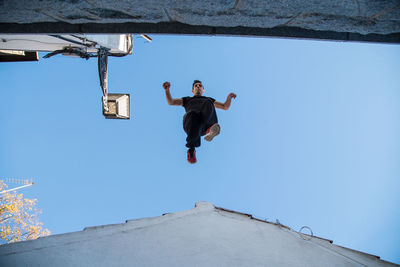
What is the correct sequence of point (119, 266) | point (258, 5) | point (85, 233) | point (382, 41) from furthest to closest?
point (85, 233)
point (119, 266)
point (382, 41)
point (258, 5)

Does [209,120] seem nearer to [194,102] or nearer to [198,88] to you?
[194,102]

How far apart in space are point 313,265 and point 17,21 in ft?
12.9

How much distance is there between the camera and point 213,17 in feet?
4.47

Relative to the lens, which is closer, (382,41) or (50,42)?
(382,41)

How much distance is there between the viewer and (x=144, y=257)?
2.21 meters

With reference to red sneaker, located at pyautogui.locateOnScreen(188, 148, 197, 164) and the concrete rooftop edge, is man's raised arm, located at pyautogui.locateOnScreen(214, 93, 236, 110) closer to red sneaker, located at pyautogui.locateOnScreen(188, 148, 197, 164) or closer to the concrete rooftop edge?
red sneaker, located at pyautogui.locateOnScreen(188, 148, 197, 164)

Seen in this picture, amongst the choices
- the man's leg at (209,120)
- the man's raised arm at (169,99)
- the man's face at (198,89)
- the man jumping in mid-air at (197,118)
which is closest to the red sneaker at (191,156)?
the man jumping in mid-air at (197,118)

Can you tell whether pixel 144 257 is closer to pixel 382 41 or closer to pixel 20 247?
pixel 20 247

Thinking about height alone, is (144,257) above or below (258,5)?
below

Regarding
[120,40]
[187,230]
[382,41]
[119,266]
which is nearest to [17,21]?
[119,266]

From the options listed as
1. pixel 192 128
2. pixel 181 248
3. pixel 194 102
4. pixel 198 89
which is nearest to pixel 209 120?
pixel 192 128

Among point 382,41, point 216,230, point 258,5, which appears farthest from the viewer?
point 216,230

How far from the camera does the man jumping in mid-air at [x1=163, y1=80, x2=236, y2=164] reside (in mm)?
3643

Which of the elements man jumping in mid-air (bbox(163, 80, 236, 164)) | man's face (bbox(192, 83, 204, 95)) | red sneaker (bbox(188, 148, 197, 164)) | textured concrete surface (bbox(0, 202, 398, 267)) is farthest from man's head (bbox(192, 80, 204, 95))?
textured concrete surface (bbox(0, 202, 398, 267))
